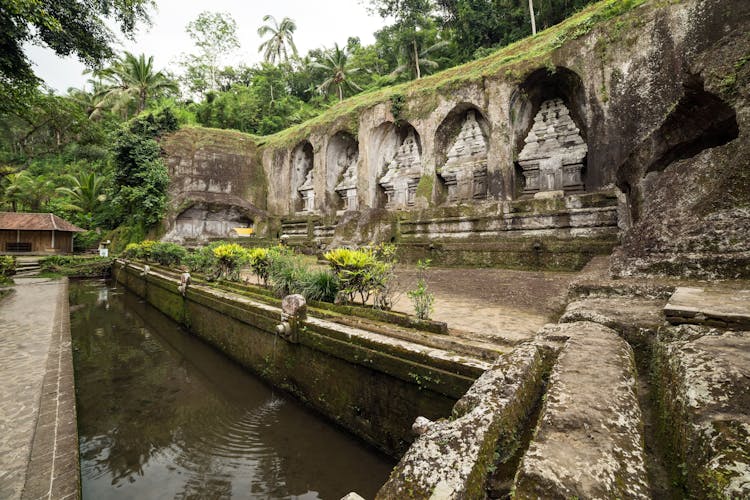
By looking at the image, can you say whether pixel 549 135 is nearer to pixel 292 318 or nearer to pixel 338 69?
pixel 292 318

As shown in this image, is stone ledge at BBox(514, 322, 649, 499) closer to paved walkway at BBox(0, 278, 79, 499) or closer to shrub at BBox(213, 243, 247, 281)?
paved walkway at BBox(0, 278, 79, 499)

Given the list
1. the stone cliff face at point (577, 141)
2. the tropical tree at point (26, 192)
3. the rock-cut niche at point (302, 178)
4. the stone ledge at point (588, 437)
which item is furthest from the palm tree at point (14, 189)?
the stone ledge at point (588, 437)

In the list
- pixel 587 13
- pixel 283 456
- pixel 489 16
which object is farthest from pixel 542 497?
pixel 489 16

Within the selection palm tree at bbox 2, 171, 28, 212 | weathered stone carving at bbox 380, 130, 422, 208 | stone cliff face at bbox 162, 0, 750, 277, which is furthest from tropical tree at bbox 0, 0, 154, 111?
palm tree at bbox 2, 171, 28, 212

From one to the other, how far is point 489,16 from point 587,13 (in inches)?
586

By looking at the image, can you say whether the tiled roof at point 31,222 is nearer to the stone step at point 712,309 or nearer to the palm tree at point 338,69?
the palm tree at point 338,69

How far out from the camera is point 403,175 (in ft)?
52.0

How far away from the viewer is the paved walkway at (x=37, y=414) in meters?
2.15

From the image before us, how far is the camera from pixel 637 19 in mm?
8672

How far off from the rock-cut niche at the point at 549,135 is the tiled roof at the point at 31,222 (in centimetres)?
3032

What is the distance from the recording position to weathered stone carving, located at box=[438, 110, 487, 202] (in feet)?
42.9

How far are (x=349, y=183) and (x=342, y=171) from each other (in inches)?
44.7

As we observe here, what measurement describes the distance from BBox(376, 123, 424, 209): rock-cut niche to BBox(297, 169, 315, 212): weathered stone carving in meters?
5.73

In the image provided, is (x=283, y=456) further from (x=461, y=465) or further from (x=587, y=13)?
(x=587, y=13)
